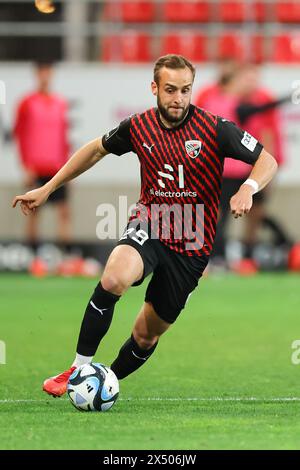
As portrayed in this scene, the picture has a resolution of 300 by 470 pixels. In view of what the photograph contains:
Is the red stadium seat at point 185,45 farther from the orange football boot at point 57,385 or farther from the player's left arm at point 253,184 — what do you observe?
the orange football boot at point 57,385

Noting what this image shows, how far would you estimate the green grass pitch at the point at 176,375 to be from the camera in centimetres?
621

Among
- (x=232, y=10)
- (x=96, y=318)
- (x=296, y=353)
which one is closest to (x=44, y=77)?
(x=232, y=10)

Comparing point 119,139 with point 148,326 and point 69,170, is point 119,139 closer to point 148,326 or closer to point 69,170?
point 69,170

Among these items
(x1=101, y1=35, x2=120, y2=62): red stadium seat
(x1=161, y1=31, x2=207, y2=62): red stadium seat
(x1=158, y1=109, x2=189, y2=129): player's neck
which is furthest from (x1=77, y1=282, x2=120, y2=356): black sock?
(x1=161, y1=31, x2=207, y2=62): red stadium seat

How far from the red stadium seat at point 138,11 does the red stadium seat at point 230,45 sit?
1327 mm

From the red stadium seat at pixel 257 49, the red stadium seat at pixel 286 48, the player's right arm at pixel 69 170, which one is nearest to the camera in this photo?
the player's right arm at pixel 69 170

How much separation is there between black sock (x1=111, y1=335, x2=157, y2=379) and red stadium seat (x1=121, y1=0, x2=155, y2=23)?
13.7m

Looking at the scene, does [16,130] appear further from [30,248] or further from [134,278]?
[134,278]

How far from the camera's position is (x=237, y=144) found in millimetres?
7324

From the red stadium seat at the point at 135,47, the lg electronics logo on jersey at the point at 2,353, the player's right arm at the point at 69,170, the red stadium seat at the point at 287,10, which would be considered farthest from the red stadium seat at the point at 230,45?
the player's right arm at the point at 69,170

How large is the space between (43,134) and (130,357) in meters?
11.1

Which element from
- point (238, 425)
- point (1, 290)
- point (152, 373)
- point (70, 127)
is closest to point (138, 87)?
point (70, 127)

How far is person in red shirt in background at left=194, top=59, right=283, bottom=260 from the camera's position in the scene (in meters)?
17.7

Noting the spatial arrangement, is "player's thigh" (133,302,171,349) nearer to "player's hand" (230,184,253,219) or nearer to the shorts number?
the shorts number
